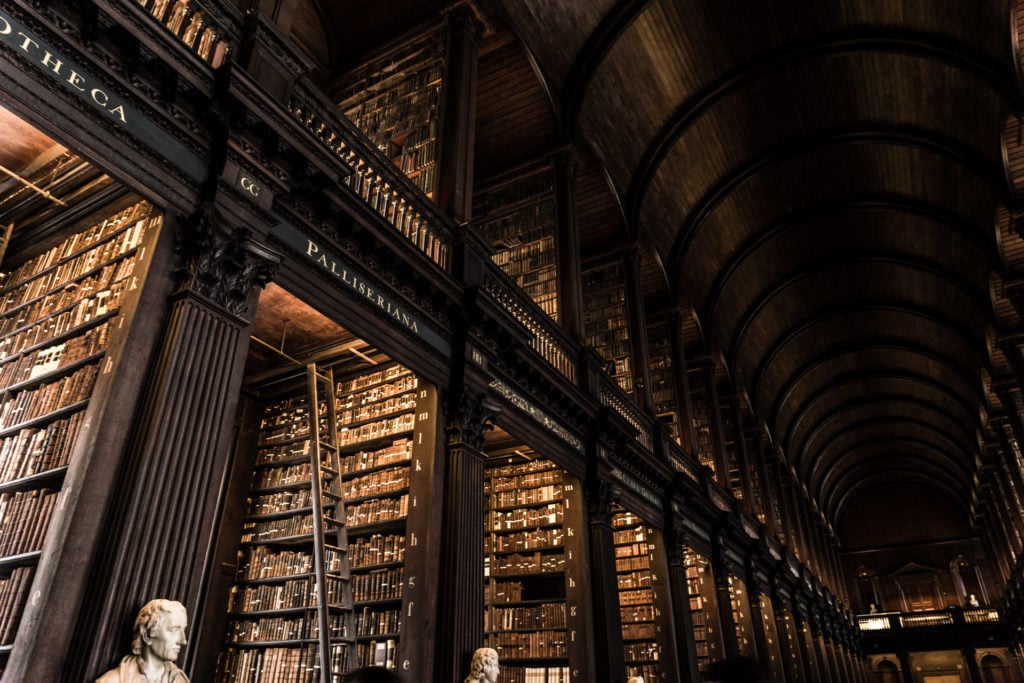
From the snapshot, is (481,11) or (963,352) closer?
(481,11)

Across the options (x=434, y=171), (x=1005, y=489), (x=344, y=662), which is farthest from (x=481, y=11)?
(x=1005, y=489)

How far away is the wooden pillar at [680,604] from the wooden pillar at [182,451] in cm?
634

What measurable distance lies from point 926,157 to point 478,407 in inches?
412

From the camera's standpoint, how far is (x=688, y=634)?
8.06 m

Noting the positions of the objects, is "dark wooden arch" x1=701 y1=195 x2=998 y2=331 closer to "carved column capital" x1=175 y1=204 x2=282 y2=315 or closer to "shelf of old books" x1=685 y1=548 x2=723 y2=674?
"shelf of old books" x1=685 y1=548 x2=723 y2=674

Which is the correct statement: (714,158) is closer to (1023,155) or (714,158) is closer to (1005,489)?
(1023,155)

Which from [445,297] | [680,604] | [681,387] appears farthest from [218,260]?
[681,387]

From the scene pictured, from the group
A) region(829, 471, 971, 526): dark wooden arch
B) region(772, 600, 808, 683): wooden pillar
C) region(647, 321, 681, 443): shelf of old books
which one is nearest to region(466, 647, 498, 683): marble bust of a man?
region(647, 321, 681, 443): shelf of old books

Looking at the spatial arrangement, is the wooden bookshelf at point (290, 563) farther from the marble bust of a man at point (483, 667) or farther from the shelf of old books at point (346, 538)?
the marble bust of a man at point (483, 667)

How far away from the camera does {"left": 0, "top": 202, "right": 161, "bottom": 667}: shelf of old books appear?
315 centimetres

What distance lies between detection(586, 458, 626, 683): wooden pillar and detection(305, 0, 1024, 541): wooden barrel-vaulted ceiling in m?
4.53

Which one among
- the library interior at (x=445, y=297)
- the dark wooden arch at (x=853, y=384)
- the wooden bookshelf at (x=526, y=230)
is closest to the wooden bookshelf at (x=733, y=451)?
the library interior at (x=445, y=297)

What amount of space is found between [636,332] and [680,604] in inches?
147

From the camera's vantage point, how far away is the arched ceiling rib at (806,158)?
9.09 m
